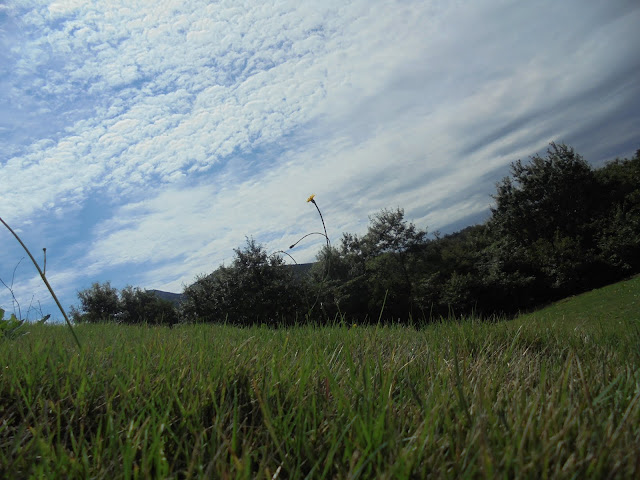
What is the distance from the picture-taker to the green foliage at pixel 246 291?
33.6 m

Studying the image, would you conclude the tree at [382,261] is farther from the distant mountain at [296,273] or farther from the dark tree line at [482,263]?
the distant mountain at [296,273]

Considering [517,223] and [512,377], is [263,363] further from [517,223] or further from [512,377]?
[517,223]

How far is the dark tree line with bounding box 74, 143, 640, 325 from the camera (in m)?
35.5

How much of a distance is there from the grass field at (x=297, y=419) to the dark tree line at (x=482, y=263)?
29450 mm

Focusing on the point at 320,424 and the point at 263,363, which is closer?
the point at 320,424

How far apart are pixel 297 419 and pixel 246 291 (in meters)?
34.1

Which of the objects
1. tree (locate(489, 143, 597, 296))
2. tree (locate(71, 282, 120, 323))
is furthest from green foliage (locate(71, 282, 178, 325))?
tree (locate(489, 143, 597, 296))

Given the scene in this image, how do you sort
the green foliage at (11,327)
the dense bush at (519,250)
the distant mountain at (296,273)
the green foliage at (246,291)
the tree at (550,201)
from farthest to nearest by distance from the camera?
the tree at (550,201)
the dense bush at (519,250)
the green foliage at (246,291)
the distant mountain at (296,273)
the green foliage at (11,327)

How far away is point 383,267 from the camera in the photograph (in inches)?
1726

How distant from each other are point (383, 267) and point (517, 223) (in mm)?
16268

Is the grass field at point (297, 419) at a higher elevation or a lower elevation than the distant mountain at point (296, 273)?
lower

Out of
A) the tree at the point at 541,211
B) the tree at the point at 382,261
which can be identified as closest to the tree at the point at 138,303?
the tree at the point at 382,261

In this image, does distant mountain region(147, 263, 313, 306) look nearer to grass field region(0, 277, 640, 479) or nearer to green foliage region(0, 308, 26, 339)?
grass field region(0, 277, 640, 479)

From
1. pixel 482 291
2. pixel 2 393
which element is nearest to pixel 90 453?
pixel 2 393
